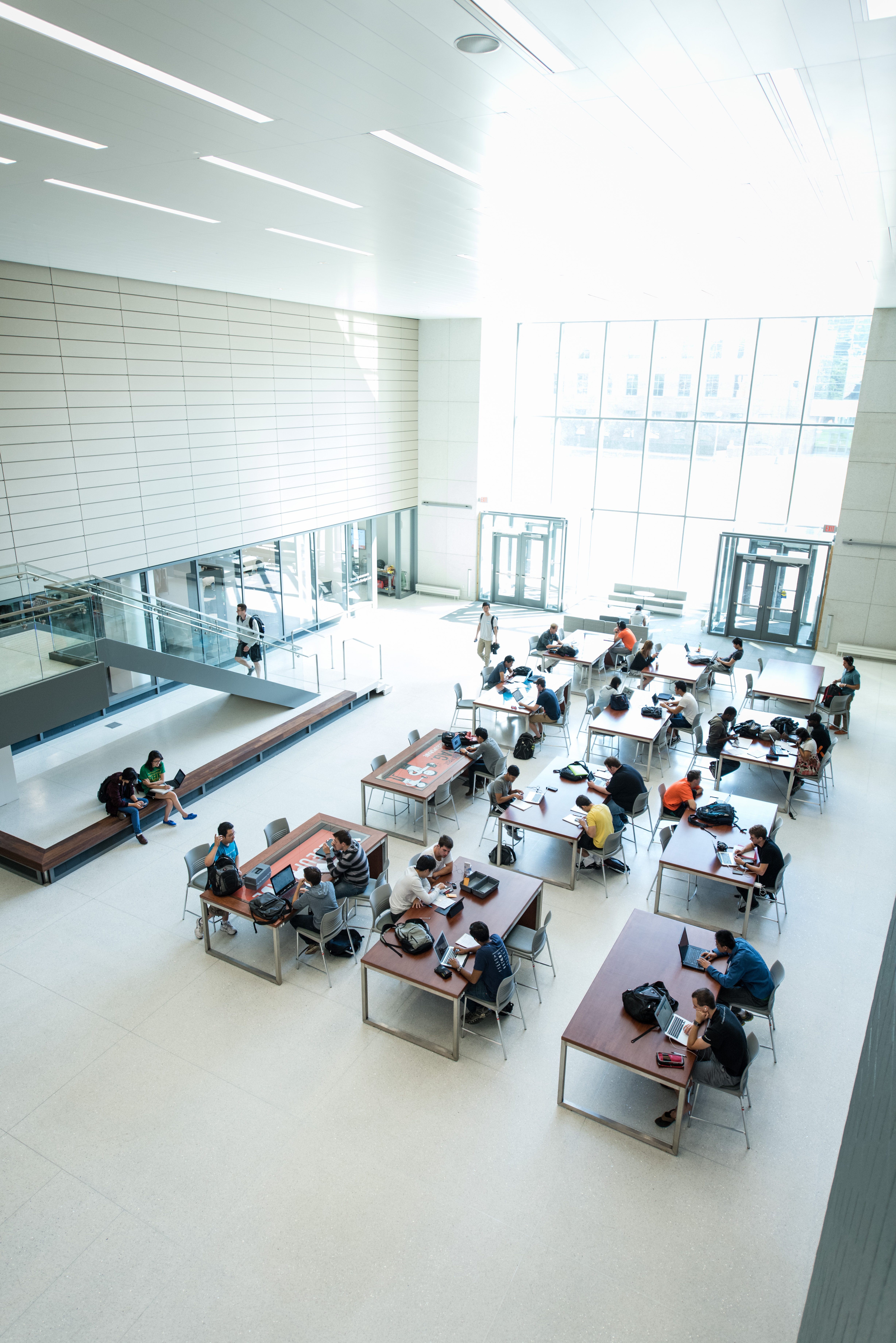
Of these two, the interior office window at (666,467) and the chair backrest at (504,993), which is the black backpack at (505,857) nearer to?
the chair backrest at (504,993)

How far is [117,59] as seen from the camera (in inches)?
164

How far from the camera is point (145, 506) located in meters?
13.2

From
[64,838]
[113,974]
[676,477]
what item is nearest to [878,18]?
[113,974]

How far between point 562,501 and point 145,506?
11203 mm

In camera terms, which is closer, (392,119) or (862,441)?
(392,119)

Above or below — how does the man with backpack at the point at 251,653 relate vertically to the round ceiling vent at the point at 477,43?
below

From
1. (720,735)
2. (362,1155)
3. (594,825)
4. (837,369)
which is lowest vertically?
(362,1155)

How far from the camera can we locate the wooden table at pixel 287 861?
25.8ft

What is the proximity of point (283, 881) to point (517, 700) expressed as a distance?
5.66m

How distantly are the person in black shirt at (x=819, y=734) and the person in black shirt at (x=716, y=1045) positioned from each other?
5.89m

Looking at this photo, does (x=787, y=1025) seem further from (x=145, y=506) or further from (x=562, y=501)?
(x=562, y=501)

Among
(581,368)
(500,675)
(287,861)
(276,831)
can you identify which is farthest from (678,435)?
(287,861)

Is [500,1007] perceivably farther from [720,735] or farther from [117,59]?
[117,59]

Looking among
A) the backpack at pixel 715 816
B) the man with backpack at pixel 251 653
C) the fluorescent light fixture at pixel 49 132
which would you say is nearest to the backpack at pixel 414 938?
the backpack at pixel 715 816
